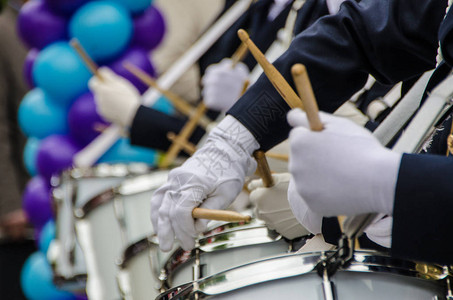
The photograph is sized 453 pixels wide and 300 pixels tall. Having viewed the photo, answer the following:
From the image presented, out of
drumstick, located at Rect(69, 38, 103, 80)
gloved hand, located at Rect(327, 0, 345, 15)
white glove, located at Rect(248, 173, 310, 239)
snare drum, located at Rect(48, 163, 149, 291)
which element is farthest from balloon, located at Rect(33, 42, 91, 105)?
white glove, located at Rect(248, 173, 310, 239)

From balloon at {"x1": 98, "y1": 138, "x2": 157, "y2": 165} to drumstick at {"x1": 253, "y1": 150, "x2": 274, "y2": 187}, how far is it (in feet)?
4.01

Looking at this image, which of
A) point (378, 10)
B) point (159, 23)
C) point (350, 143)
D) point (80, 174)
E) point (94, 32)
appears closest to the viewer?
point (350, 143)

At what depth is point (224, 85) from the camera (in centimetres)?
206

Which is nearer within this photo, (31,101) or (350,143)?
(350,143)

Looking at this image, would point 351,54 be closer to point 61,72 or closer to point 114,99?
point 114,99

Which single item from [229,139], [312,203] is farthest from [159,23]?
[312,203]

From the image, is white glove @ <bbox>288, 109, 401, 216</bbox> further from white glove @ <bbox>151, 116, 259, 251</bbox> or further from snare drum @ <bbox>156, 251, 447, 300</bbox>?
white glove @ <bbox>151, 116, 259, 251</bbox>

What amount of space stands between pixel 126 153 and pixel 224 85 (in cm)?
46

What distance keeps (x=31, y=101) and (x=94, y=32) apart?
366 millimetres

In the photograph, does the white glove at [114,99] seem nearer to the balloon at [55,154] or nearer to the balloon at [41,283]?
the balloon at [55,154]

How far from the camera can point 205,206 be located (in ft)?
3.52

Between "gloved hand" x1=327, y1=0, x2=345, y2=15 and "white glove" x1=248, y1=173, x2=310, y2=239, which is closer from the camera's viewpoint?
"white glove" x1=248, y1=173, x2=310, y2=239

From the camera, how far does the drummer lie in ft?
3.33

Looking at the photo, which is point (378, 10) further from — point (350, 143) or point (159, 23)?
point (159, 23)
